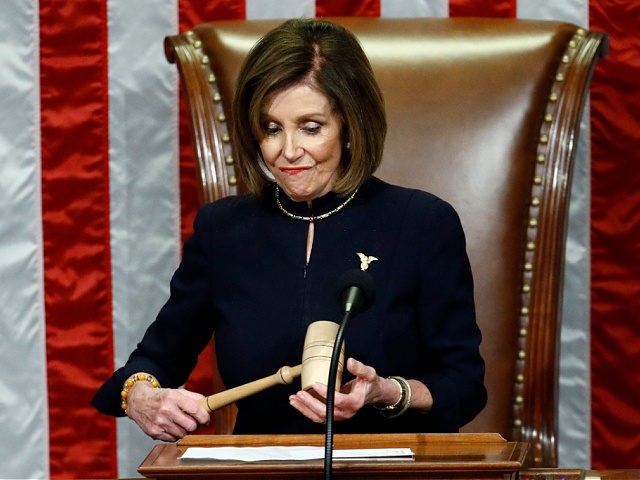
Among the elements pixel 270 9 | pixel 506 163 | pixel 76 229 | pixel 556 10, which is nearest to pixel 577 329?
pixel 506 163

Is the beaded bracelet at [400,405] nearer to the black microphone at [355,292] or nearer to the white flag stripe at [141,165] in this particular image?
the black microphone at [355,292]

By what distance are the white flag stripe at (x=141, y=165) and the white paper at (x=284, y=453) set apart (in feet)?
4.02

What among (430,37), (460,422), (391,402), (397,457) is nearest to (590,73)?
(430,37)

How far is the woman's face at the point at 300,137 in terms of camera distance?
5.61 ft

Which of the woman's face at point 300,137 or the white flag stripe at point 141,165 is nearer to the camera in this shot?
the woman's face at point 300,137

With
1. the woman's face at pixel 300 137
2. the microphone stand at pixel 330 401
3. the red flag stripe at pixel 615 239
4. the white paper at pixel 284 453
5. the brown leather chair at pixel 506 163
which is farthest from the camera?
the red flag stripe at pixel 615 239

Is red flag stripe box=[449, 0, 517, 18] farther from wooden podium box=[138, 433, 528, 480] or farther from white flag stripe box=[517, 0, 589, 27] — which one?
wooden podium box=[138, 433, 528, 480]

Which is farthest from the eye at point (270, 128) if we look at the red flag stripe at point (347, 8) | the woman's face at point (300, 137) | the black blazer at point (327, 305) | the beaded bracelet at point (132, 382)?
the red flag stripe at point (347, 8)

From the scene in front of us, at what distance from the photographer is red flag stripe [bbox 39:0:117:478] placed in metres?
2.47

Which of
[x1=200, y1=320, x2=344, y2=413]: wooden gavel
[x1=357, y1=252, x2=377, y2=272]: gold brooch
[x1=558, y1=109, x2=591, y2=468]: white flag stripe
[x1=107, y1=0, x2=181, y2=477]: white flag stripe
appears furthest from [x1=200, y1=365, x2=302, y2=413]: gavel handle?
[x1=558, y1=109, x2=591, y2=468]: white flag stripe

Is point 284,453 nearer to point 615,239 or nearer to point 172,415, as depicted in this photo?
point 172,415

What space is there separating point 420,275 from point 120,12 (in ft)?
3.48

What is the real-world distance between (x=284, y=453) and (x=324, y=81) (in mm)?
634

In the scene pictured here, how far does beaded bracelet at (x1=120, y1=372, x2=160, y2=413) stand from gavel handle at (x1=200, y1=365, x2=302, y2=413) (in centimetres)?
23
